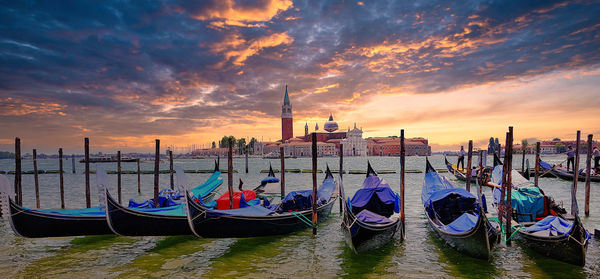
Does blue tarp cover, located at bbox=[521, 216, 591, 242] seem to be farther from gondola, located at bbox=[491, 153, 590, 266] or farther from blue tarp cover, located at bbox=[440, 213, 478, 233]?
blue tarp cover, located at bbox=[440, 213, 478, 233]

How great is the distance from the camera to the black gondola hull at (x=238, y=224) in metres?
6.14

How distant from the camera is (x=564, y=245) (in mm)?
5254

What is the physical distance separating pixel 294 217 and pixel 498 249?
4.03 meters

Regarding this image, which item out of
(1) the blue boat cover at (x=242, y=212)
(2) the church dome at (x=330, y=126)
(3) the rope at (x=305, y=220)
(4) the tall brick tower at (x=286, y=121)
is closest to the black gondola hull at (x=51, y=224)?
(1) the blue boat cover at (x=242, y=212)

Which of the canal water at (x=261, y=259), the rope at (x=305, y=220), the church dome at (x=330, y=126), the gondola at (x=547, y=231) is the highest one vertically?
the church dome at (x=330, y=126)

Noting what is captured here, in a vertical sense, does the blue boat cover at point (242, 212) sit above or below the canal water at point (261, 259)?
above

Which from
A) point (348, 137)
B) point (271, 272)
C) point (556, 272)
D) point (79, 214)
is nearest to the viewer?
point (556, 272)

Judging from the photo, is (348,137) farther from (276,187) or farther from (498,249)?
(498,249)

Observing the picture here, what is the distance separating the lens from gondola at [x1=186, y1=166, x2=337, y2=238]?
6188 millimetres

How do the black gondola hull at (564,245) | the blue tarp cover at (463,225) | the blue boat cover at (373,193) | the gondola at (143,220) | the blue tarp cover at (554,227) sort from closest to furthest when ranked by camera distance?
1. the black gondola hull at (564,245)
2. the blue tarp cover at (554,227)
3. the blue tarp cover at (463,225)
4. the gondola at (143,220)
5. the blue boat cover at (373,193)

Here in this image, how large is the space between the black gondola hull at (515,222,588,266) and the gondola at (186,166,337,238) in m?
4.36

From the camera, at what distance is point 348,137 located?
112m

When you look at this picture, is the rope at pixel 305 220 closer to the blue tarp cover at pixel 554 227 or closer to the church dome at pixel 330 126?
the blue tarp cover at pixel 554 227

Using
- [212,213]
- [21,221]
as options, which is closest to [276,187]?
[212,213]
